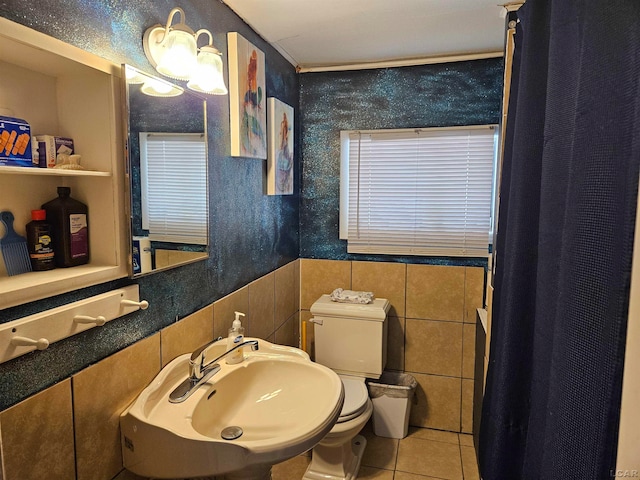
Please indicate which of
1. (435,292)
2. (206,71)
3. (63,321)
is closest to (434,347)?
(435,292)

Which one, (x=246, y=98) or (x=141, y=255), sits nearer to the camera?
(x=141, y=255)

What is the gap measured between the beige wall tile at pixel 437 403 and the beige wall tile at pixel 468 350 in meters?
0.08

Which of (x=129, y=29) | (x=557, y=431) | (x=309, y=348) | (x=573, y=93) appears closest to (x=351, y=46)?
(x=129, y=29)

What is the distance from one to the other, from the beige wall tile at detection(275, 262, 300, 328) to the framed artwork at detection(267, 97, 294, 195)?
0.47m

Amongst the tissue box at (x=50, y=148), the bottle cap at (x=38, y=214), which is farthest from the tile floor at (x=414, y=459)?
the tissue box at (x=50, y=148)

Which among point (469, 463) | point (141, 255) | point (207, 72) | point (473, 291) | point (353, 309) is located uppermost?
point (207, 72)

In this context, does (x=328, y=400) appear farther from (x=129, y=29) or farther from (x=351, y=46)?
(x=351, y=46)

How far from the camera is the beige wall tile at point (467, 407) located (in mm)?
2631

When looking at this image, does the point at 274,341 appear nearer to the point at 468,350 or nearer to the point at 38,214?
the point at 468,350

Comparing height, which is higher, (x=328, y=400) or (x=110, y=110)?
(x=110, y=110)

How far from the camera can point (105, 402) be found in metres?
1.20

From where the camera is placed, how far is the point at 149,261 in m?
1.35

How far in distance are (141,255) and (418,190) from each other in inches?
69.7

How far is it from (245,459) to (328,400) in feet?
1.19
